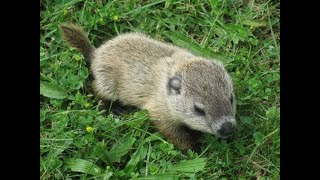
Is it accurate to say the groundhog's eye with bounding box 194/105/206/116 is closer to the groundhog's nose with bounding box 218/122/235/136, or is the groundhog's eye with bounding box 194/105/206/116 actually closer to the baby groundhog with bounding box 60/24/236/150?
the baby groundhog with bounding box 60/24/236/150

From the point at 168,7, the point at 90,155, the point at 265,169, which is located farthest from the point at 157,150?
the point at 168,7

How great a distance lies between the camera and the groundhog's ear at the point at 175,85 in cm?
531

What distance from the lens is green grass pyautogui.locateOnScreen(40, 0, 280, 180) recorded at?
5195 mm

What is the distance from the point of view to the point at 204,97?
5.04 metres

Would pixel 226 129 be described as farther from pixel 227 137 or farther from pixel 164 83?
pixel 164 83

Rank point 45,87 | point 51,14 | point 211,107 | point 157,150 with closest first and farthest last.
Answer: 1. point 211,107
2. point 157,150
3. point 45,87
4. point 51,14

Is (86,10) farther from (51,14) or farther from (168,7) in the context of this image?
(168,7)

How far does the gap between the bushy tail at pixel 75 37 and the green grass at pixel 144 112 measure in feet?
0.27

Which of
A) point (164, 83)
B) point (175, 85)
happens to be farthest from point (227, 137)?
point (164, 83)

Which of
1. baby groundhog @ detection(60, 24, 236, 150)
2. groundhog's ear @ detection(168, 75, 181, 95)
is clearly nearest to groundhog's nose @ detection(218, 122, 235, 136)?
baby groundhog @ detection(60, 24, 236, 150)

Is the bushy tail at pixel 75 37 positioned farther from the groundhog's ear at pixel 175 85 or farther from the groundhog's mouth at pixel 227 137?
the groundhog's mouth at pixel 227 137

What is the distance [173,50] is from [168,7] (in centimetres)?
82

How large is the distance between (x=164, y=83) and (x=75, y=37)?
3.57 ft

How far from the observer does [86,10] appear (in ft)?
20.6
